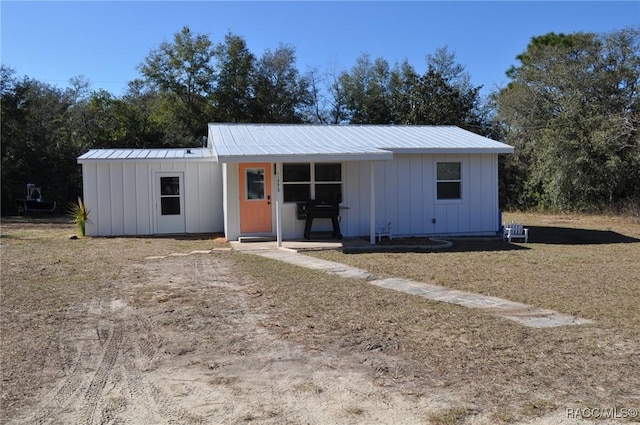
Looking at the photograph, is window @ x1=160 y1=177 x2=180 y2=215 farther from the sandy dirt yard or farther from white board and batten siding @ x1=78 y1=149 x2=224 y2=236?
the sandy dirt yard

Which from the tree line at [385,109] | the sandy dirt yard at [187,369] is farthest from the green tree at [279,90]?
the sandy dirt yard at [187,369]

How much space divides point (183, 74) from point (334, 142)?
23.6 meters

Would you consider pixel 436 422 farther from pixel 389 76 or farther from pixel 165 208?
→ pixel 389 76

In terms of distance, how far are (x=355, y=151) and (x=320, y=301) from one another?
264 inches

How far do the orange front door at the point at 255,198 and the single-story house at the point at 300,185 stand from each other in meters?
0.03

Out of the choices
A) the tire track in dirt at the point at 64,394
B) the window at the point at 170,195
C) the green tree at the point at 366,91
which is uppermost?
the green tree at the point at 366,91

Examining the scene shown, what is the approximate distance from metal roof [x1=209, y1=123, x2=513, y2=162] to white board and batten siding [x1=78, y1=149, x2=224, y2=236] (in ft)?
4.50

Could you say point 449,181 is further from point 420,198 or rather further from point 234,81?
point 234,81

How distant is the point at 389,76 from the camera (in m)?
36.3

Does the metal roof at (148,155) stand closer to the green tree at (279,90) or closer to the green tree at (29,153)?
the green tree at (29,153)

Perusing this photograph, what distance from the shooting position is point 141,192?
1623cm

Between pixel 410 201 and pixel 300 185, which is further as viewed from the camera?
pixel 410 201

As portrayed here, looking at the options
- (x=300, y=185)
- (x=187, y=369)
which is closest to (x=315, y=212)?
(x=300, y=185)

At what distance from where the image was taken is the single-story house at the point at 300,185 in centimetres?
1450
